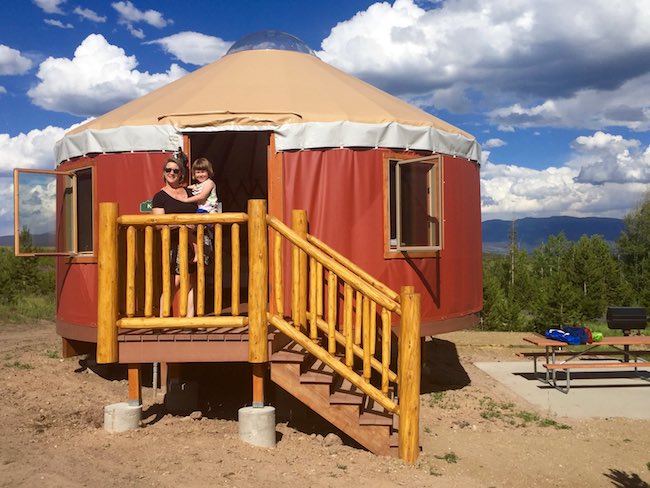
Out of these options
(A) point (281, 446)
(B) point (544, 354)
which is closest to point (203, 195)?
Answer: (A) point (281, 446)

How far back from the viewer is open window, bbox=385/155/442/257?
654 centimetres

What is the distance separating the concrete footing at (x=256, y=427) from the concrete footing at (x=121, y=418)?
936 millimetres

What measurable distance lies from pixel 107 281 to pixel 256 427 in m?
1.61

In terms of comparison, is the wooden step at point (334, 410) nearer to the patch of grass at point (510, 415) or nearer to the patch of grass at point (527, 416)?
the patch of grass at point (510, 415)

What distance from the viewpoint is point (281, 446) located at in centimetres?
493

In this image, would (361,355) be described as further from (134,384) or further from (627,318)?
(627,318)

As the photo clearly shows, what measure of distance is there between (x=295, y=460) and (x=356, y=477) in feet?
1.72

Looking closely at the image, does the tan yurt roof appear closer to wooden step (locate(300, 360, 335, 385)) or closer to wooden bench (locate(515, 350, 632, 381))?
wooden step (locate(300, 360, 335, 385))

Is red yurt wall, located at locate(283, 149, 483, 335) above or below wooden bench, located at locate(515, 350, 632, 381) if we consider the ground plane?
above

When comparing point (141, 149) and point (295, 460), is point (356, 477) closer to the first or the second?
point (295, 460)

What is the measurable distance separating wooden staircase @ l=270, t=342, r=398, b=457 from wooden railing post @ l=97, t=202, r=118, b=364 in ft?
4.21

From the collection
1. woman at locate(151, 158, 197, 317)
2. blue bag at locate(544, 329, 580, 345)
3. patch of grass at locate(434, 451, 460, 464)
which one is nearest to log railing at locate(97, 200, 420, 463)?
woman at locate(151, 158, 197, 317)

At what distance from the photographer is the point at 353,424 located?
483 cm

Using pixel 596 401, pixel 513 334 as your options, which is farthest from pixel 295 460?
pixel 513 334
